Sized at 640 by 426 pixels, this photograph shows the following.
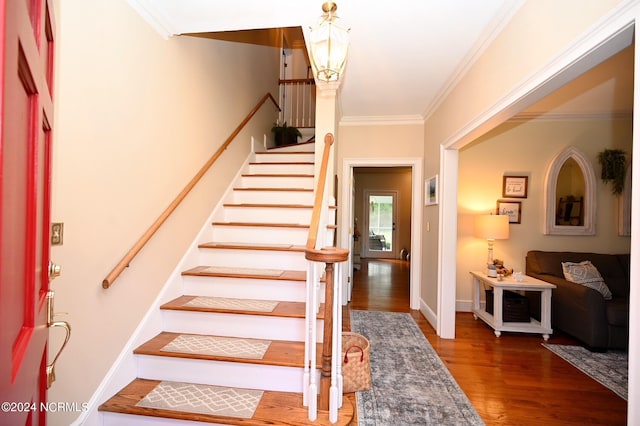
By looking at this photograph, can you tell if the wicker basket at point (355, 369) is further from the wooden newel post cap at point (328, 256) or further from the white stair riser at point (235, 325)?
the wooden newel post cap at point (328, 256)

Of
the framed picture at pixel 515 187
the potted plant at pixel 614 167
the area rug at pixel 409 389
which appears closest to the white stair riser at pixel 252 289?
the area rug at pixel 409 389

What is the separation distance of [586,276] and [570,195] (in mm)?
1191

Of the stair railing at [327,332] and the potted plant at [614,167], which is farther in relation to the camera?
the potted plant at [614,167]

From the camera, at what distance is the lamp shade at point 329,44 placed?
156cm

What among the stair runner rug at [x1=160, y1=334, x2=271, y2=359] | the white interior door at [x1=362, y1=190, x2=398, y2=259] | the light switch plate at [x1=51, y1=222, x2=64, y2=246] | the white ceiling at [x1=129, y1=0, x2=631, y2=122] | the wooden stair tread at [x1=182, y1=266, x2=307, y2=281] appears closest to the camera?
the light switch plate at [x1=51, y1=222, x2=64, y2=246]

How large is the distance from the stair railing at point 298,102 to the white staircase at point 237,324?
123 inches

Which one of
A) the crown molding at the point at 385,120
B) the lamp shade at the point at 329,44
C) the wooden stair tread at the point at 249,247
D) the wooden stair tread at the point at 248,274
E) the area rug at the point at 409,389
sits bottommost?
the area rug at the point at 409,389

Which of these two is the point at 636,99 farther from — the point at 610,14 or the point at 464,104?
the point at 464,104

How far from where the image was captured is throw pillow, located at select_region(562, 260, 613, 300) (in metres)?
3.04

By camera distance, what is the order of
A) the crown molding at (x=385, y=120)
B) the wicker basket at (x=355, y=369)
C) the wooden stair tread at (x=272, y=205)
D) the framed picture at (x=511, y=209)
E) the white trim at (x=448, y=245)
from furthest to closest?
1. the crown molding at (x=385, y=120)
2. the framed picture at (x=511, y=209)
3. the white trim at (x=448, y=245)
4. the wooden stair tread at (x=272, y=205)
5. the wicker basket at (x=355, y=369)

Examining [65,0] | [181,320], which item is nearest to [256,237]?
[181,320]

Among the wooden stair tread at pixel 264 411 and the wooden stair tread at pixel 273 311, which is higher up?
the wooden stair tread at pixel 273 311

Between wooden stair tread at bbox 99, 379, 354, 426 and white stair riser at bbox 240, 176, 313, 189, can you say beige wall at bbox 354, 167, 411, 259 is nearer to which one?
white stair riser at bbox 240, 176, 313, 189

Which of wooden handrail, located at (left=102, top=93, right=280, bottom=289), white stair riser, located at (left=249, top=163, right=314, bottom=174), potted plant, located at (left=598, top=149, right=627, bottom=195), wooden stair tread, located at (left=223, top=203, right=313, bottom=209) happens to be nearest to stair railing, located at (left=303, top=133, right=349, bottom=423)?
wooden handrail, located at (left=102, top=93, right=280, bottom=289)
